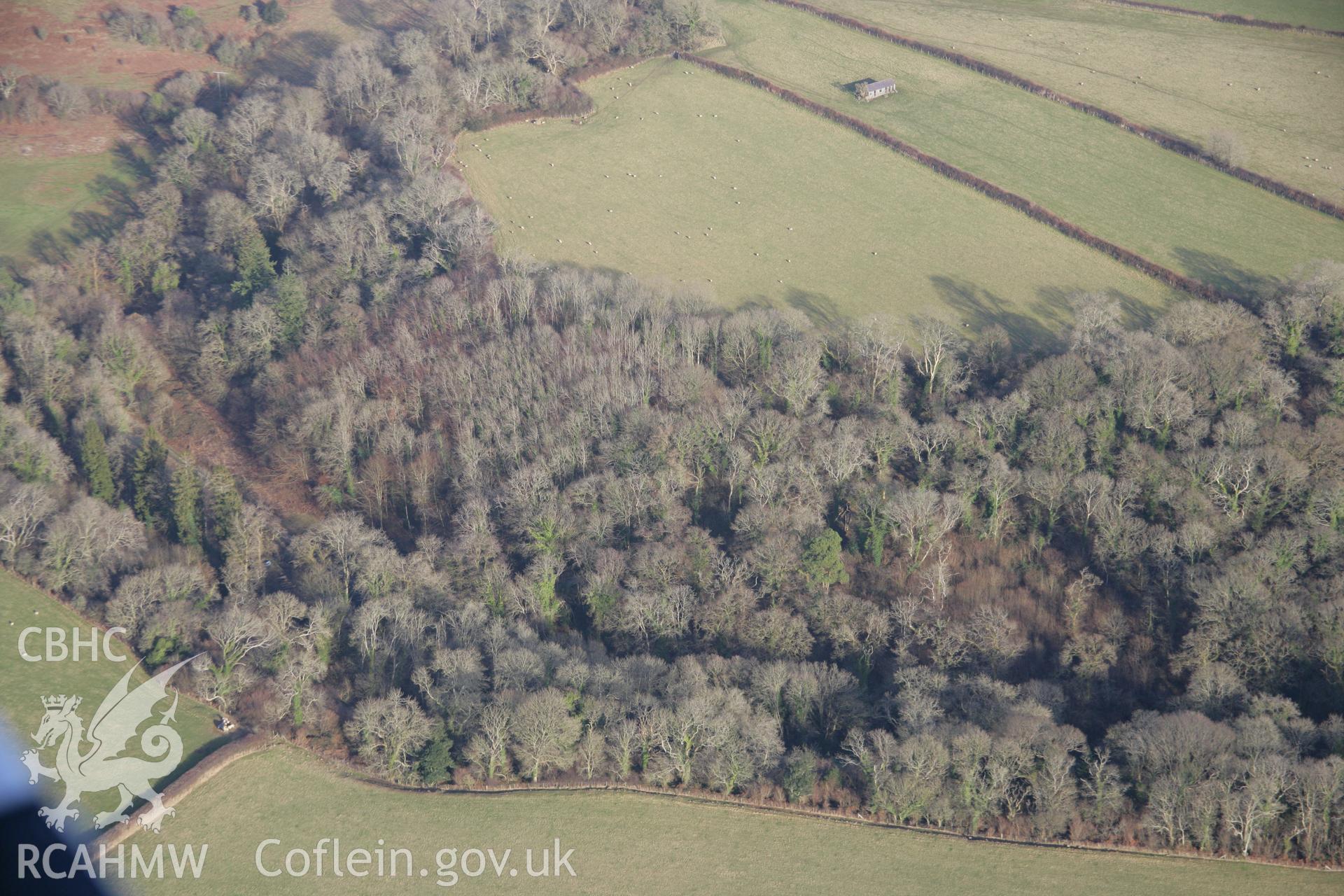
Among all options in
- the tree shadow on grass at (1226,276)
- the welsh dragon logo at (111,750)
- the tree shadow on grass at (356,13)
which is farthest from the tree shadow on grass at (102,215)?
the tree shadow on grass at (1226,276)

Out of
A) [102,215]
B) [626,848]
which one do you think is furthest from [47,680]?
[102,215]

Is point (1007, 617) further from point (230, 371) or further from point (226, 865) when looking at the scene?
point (230, 371)

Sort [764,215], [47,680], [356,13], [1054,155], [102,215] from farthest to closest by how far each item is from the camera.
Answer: [356,13], [102,215], [1054,155], [764,215], [47,680]

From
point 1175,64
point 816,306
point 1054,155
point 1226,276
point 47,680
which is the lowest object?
point 47,680

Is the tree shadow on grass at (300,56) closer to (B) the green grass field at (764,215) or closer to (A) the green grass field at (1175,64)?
(B) the green grass field at (764,215)

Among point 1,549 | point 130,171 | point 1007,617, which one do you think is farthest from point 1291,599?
point 130,171

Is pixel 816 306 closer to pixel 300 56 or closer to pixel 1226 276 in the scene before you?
pixel 1226 276
